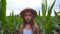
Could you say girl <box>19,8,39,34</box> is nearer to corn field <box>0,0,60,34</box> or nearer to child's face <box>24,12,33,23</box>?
child's face <box>24,12,33,23</box>

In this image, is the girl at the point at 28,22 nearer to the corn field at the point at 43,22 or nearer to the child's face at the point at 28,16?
the child's face at the point at 28,16

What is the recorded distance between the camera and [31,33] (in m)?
1.80

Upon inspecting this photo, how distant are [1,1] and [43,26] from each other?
1.96 ft

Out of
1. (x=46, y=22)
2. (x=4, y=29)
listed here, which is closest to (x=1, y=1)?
(x=4, y=29)

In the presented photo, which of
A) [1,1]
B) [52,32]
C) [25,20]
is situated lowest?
[52,32]

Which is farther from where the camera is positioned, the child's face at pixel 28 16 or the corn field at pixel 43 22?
the corn field at pixel 43 22

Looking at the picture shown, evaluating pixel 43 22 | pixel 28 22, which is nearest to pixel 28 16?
pixel 28 22

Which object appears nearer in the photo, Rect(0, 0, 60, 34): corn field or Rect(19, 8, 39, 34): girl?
Rect(19, 8, 39, 34): girl

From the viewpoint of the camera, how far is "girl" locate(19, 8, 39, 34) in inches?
70.6

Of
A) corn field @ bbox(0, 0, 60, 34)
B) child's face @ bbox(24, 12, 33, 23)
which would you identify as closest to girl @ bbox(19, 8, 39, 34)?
child's face @ bbox(24, 12, 33, 23)

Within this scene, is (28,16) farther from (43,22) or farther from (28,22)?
(43,22)

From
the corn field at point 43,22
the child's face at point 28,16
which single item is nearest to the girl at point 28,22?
the child's face at point 28,16

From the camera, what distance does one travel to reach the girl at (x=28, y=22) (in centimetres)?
179

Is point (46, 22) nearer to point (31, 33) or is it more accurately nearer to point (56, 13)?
point (56, 13)
